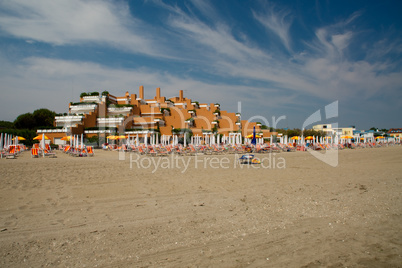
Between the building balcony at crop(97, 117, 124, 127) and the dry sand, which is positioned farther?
the building balcony at crop(97, 117, 124, 127)

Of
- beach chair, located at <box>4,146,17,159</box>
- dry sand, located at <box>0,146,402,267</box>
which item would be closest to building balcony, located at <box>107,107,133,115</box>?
beach chair, located at <box>4,146,17,159</box>

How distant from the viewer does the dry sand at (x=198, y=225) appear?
260cm

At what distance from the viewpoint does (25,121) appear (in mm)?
37938

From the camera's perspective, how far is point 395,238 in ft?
10.0

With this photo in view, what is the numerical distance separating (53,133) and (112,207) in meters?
26.7

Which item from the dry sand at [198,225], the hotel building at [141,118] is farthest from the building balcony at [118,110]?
the dry sand at [198,225]

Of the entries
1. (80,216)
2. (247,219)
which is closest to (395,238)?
(247,219)

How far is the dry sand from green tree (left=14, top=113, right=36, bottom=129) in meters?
38.5

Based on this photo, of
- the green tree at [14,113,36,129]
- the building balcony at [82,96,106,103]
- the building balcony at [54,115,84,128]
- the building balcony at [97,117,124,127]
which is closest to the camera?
the building balcony at [54,115,84,128]

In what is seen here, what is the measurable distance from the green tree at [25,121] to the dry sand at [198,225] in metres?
38.5

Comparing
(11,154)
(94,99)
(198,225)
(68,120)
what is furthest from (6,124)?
(198,225)

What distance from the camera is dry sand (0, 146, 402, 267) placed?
2.60 metres

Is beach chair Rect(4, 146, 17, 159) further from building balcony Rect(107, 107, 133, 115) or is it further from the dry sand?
building balcony Rect(107, 107, 133, 115)

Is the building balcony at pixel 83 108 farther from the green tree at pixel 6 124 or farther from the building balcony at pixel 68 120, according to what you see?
the green tree at pixel 6 124
